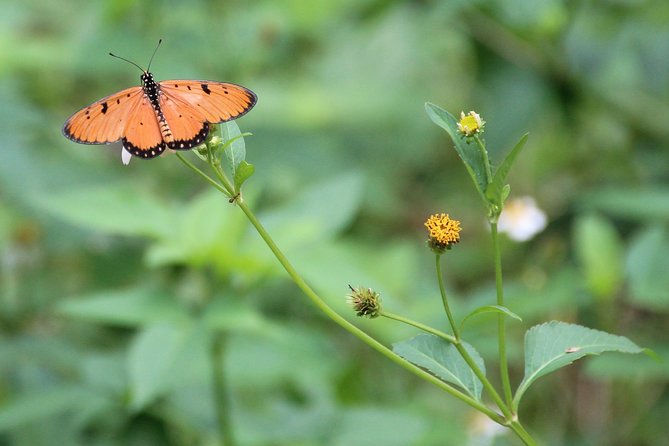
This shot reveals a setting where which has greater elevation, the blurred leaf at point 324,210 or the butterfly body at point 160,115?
the blurred leaf at point 324,210

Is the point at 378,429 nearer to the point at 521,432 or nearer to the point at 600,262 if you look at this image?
the point at 600,262

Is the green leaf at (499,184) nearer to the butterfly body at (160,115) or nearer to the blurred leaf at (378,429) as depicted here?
the butterfly body at (160,115)

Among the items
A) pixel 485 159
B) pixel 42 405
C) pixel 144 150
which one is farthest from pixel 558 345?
pixel 42 405

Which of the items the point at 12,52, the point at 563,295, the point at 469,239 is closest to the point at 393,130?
the point at 469,239

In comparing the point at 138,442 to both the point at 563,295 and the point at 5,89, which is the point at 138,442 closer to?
the point at 563,295

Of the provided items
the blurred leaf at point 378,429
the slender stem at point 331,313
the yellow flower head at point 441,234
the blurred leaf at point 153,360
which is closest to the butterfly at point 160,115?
the slender stem at point 331,313

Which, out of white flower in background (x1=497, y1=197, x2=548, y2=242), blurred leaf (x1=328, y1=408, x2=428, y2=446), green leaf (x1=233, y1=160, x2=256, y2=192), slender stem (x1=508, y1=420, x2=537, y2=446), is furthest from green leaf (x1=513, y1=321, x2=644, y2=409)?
white flower in background (x1=497, y1=197, x2=548, y2=242)
